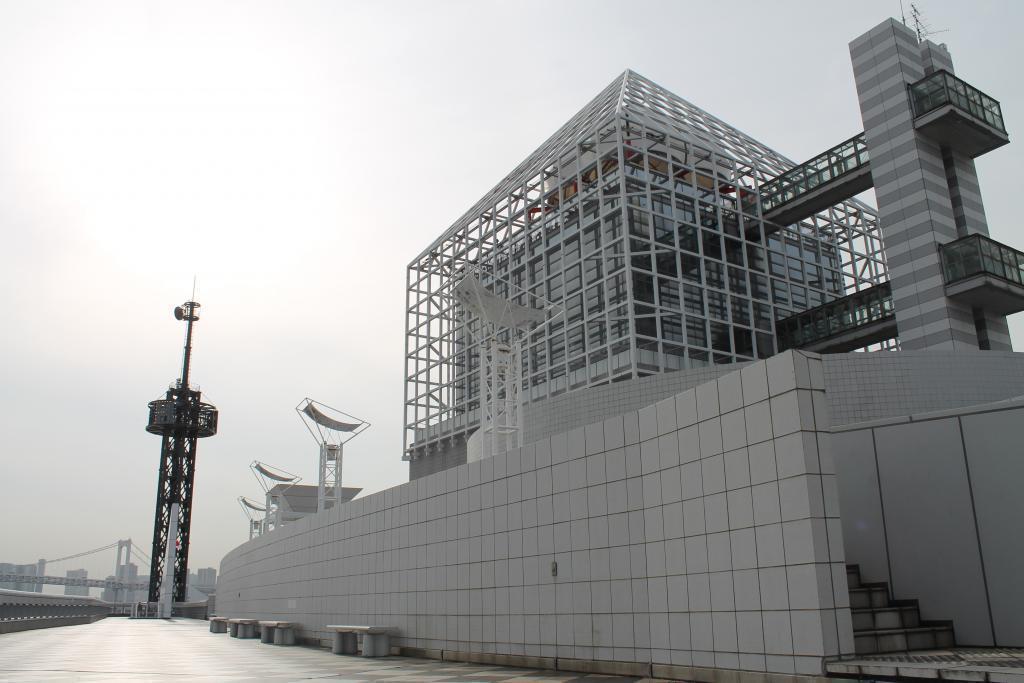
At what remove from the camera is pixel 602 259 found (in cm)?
4066

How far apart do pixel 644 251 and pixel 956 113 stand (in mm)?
14323

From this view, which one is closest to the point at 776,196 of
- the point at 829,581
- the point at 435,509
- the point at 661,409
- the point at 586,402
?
the point at 586,402

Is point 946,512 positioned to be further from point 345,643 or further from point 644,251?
point 644,251

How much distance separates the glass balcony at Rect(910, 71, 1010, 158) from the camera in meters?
33.1

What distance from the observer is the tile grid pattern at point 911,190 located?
31922mm

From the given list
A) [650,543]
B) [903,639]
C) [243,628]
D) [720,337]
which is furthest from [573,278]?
[903,639]

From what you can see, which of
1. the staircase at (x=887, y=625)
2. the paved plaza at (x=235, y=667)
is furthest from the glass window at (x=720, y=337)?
the staircase at (x=887, y=625)

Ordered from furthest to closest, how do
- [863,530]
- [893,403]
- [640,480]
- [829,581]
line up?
[893,403]
[640,480]
[863,530]
[829,581]

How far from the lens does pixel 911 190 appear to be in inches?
1321

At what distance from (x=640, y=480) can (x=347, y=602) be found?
14.1 metres

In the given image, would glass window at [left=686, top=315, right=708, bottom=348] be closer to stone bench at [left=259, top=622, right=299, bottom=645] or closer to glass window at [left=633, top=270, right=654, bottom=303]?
glass window at [left=633, top=270, right=654, bottom=303]

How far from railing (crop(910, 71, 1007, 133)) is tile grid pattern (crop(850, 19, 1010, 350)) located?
516mm

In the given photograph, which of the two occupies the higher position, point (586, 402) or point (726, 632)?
point (586, 402)

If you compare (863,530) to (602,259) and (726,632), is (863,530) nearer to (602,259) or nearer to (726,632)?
(726,632)
